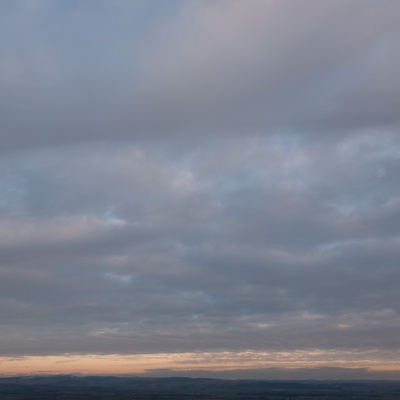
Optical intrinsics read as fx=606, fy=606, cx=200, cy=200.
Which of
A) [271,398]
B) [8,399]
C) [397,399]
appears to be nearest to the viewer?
[8,399]

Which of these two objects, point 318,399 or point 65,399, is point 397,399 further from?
point 65,399

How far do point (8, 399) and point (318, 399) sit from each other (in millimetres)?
74832

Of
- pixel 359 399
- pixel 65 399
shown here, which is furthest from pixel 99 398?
pixel 359 399

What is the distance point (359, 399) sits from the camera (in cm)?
14938

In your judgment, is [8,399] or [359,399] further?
[359,399]

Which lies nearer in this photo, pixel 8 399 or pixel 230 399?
pixel 8 399

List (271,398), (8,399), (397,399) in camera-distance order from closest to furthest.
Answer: (8,399)
(397,399)
(271,398)

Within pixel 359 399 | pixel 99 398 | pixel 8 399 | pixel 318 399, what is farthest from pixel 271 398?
pixel 8 399

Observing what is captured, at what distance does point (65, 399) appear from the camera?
461 feet

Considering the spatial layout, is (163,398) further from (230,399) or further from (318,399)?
(318,399)

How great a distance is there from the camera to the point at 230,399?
149 m

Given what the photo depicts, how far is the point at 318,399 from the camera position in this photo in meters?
152

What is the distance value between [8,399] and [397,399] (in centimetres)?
→ 9199

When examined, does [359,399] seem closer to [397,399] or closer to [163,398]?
[397,399]
